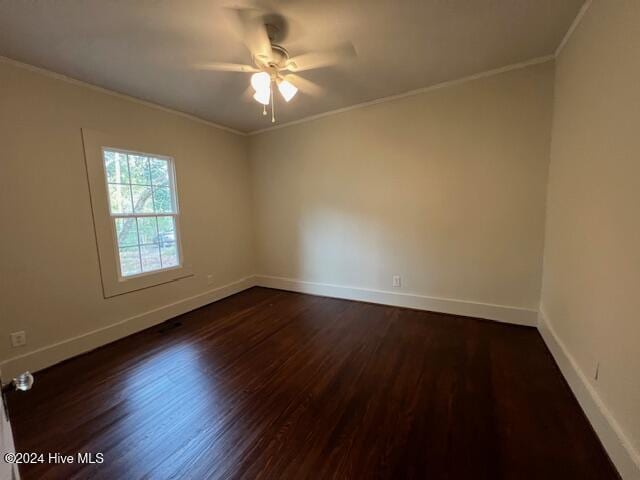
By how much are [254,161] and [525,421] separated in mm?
4171

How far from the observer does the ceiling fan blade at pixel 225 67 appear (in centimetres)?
221

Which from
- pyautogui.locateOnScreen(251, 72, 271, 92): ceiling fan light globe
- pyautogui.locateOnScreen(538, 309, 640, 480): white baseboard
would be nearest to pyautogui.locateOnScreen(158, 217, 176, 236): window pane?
pyautogui.locateOnScreen(251, 72, 271, 92): ceiling fan light globe

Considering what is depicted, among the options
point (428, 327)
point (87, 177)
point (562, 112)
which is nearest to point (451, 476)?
point (428, 327)

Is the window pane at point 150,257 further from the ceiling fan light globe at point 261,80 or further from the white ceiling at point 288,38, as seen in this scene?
the ceiling fan light globe at point 261,80

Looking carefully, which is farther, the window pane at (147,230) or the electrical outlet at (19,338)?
the window pane at (147,230)

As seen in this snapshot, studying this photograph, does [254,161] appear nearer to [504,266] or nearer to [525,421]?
[504,266]

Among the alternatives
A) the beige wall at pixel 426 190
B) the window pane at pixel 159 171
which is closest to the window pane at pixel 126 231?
the window pane at pixel 159 171

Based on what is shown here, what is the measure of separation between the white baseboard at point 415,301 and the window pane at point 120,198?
→ 2.18 m

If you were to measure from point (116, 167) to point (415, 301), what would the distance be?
3.59 metres

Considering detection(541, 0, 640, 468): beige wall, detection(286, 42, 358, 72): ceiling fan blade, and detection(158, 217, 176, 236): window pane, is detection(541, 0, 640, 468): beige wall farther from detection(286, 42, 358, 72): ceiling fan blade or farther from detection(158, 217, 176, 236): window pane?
detection(158, 217, 176, 236): window pane

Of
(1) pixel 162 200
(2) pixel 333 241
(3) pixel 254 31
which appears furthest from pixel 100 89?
(2) pixel 333 241

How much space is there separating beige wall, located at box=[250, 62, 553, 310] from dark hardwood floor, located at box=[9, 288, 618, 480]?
Result: 2.25 feet

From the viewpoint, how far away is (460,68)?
2465mm

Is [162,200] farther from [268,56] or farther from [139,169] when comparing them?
[268,56]
